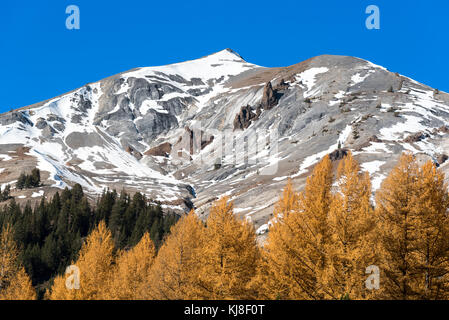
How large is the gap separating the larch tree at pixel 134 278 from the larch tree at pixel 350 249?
46.4ft

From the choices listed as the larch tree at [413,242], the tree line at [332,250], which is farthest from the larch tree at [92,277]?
the larch tree at [413,242]

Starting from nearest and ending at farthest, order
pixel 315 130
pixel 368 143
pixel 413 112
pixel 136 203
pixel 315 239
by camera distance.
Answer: pixel 315 239 < pixel 136 203 < pixel 368 143 < pixel 413 112 < pixel 315 130

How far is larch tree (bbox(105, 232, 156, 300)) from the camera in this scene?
3180cm

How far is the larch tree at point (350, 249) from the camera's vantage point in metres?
20.4

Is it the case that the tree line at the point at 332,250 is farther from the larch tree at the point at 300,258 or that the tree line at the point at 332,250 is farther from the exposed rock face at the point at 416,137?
the exposed rock face at the point at 416,137

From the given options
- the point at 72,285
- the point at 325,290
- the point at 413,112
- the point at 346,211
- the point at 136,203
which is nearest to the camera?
the point at 325,290

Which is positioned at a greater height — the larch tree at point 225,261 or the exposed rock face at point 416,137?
the exposed rock face at point 416,137

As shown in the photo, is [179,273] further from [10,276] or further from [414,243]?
[10,276]

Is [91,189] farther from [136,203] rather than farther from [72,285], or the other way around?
[72,285]

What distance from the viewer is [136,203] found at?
376 feet

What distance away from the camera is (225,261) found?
26.5 meters

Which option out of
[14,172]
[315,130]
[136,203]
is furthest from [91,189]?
[315,130]

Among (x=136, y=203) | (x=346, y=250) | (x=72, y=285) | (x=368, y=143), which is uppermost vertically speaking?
(x=368, y=143)
